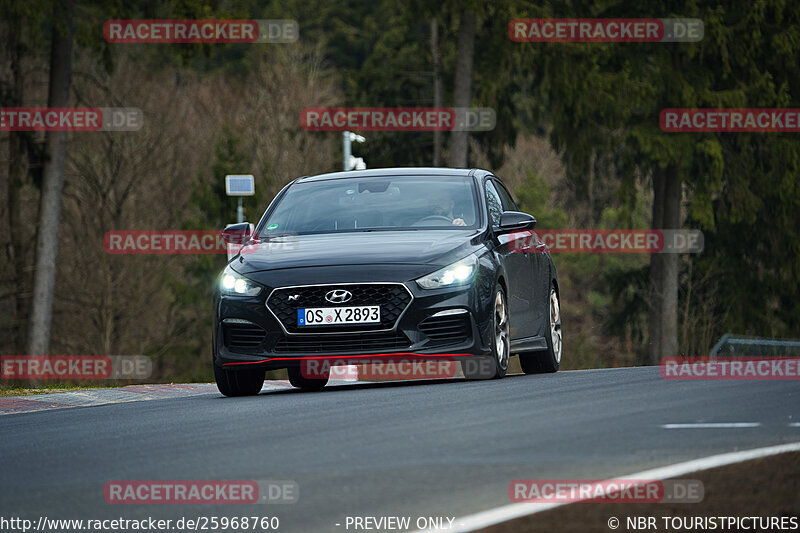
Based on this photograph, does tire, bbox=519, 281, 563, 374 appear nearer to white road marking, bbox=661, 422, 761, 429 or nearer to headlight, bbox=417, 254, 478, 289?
headlight, bbox=417, 254, 478, 289

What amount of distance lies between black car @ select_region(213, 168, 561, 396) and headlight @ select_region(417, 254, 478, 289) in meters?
0.01

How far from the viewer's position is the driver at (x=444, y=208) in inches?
509

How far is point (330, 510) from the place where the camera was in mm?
6414

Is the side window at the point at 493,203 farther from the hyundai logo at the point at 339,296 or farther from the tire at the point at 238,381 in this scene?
the tire at the point at 238,381

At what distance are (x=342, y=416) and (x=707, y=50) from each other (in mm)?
25875

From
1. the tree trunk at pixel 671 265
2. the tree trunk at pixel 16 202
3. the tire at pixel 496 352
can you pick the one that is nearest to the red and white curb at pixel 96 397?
the tire at pixel 496 352

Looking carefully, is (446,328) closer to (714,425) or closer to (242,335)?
(242,335)

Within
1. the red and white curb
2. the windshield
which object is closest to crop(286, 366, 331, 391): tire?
the red and white curb

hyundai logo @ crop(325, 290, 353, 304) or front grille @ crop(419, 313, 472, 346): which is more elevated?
hyundai logo @ crop(325, 290, 353, 304)

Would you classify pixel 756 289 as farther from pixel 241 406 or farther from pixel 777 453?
pixel 777 453

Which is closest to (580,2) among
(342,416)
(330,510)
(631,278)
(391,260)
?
(631,278)

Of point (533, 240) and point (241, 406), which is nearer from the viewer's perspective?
point (241, 406)

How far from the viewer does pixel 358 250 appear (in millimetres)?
11945

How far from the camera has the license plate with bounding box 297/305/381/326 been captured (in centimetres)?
1155
